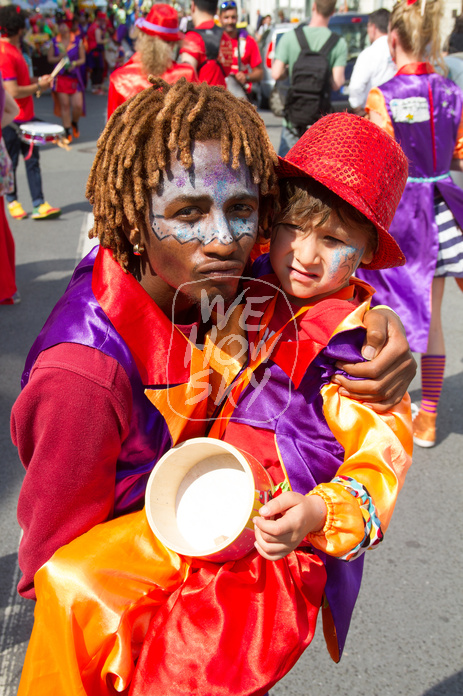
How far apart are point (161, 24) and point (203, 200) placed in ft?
14.9

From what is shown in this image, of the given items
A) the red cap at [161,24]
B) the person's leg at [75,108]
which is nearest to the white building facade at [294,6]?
the person's leg at [75,108]

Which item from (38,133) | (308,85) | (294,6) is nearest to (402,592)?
(308,85)

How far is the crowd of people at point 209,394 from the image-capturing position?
1322 millimetres

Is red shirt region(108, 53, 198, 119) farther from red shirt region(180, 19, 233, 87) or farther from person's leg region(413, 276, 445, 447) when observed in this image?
person's leg region(413, 276, 445, 447)

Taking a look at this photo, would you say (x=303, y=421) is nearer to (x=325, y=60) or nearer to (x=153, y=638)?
(x=153, y=638)

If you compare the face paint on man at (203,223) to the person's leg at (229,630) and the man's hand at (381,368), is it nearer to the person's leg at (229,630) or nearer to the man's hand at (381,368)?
the man's hand at (381,368)

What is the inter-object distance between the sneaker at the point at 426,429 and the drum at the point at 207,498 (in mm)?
2534

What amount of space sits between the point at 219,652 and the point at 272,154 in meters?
1.11

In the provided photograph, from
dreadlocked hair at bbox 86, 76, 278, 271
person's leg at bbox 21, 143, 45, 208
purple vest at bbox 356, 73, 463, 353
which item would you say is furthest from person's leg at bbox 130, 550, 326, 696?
person's leg at bbox 21, 143, 45, 208

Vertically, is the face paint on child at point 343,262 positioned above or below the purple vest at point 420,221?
above

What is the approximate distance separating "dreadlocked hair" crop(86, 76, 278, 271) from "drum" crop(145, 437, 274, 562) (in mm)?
549

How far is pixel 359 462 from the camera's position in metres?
1.44

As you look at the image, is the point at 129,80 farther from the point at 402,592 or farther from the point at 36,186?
the point at 402,592

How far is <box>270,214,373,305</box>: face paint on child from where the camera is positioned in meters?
1.66
